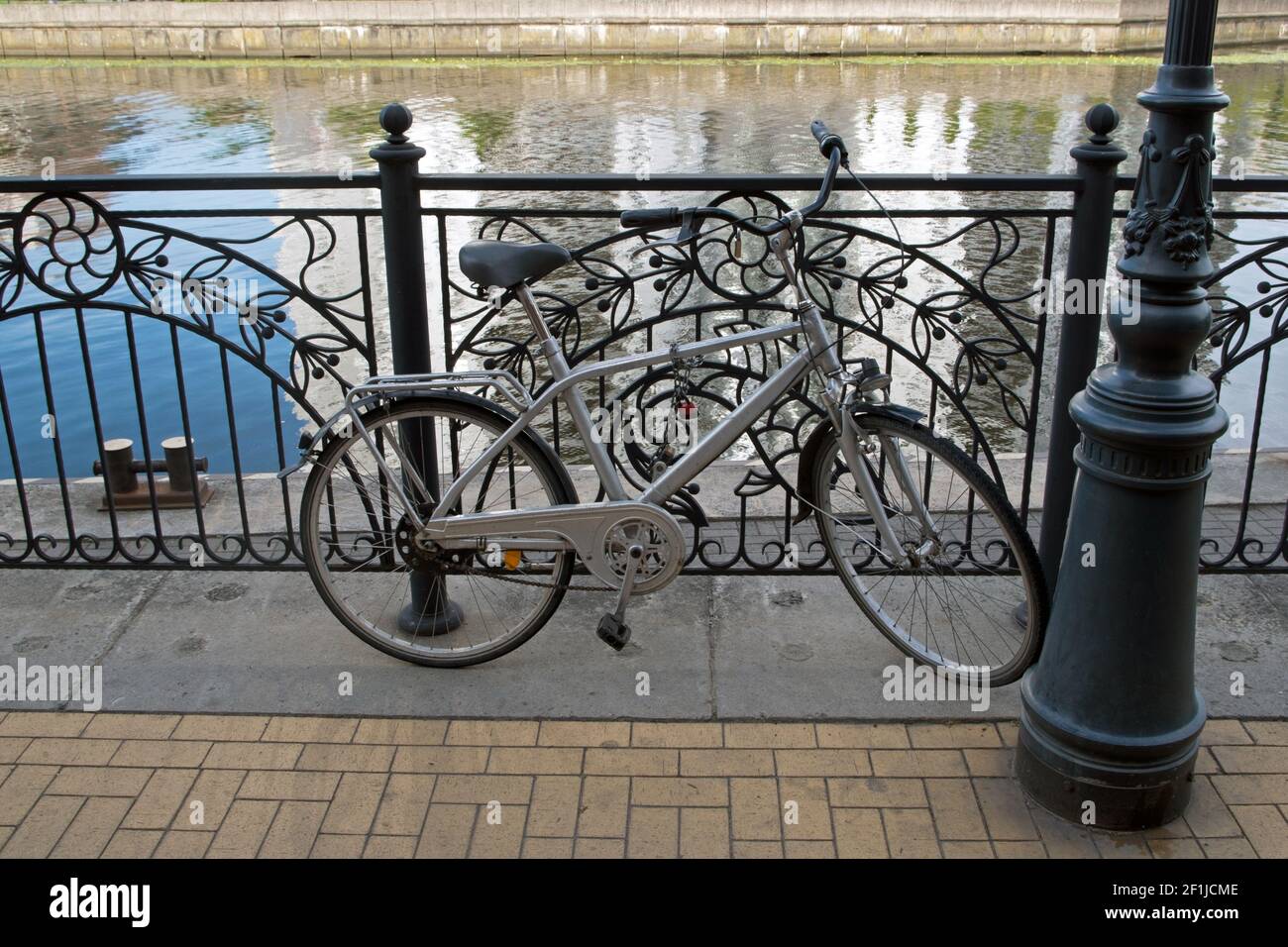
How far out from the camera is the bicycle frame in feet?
11.5

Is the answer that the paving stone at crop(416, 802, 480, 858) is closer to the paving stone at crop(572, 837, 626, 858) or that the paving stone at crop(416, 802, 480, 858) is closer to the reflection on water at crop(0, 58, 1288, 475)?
the paving stone at crop(572, 837, 626, 858)

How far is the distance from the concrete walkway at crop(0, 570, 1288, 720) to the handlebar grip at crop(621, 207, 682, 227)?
133 cm

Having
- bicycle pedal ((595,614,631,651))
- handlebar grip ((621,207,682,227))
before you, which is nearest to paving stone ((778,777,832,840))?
bicycle pedal ((595,614,631,651))

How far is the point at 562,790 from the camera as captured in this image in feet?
10.7

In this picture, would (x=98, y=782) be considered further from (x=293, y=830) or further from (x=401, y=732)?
(x=401, y=732)

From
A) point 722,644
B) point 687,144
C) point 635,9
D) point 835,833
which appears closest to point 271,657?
point 722,644

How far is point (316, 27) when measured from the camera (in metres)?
34.8

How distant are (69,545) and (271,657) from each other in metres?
1.13

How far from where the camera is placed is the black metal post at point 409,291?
3.64 meters

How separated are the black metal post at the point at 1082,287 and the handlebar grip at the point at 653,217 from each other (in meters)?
1.13

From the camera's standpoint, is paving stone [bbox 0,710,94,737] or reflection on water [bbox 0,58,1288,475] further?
reflection on water [bbox 0,58,1288,475]

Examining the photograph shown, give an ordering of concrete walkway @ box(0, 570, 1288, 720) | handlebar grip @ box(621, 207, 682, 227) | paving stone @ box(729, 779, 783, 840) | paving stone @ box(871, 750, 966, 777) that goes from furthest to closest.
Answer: concrete walkway @ box(0, 570, 1288, 720) → handlebar grip @ box(621, 207, 682, 227) → paving stone @ box(871, 750, 966, 777) → paving stone @ box(729, 779, 783, 840)

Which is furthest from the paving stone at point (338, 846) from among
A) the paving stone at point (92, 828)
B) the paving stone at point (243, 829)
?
the paving stone at point (92, 828)
